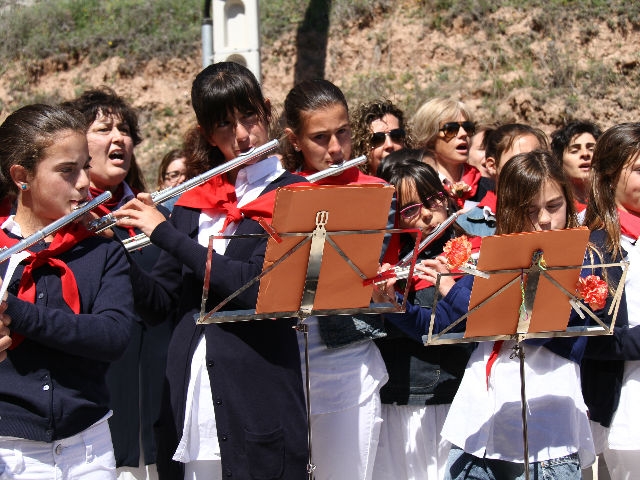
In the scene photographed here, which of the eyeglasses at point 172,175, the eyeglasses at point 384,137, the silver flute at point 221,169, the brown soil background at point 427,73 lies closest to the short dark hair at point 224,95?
the silver flute at point 221,169

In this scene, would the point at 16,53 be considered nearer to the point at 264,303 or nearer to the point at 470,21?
the point at 470,21

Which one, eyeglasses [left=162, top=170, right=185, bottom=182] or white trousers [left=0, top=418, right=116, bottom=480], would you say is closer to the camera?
white trousers [left=0, top=418, right=116, bottom=480]

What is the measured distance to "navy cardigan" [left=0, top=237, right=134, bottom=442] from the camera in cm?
233

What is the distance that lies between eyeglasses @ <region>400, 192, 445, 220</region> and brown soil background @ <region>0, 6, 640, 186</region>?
600 cm

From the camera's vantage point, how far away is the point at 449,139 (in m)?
4.78

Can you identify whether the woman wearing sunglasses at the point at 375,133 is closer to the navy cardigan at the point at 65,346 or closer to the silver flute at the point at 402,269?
the silver flute at the point at 402,269

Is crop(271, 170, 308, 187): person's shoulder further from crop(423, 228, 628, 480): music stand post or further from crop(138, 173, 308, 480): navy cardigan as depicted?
crop(423, 228, 628, 480): music stand post

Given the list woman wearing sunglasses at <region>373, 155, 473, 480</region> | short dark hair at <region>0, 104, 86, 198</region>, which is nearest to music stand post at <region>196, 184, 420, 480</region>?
short dark hair at <region>0, 104, 86, 198</region>

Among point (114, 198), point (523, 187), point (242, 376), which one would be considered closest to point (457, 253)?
point (523, 187)

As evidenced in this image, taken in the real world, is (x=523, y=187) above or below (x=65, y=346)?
above

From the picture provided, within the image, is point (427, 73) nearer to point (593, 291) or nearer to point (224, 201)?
point (224, 201)

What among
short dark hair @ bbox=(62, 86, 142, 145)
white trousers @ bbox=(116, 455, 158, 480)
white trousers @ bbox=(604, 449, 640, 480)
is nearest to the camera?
white trousers @ bbox=(604, 449, 640, 480)

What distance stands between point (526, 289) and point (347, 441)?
0.98 metres

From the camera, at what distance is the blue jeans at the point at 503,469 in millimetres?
2861
